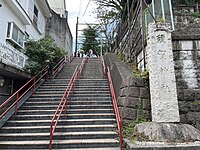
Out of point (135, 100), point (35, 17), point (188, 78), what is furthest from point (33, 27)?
point (188, 78)

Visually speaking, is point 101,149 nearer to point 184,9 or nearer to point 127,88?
point 127,88

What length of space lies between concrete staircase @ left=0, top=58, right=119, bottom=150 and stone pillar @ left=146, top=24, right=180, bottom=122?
142 centimetres

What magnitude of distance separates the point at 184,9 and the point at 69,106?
6.30 meters

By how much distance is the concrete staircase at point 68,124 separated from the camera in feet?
13.8

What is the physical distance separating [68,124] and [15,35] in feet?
21.9

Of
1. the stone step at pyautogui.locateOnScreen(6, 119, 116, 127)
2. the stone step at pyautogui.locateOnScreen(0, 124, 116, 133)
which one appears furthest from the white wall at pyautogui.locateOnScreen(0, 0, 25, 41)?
the stone step at pyautogui.locateOnScreen(0, 124, 116, 133)

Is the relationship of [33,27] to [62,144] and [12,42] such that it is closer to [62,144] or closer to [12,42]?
[12,42]

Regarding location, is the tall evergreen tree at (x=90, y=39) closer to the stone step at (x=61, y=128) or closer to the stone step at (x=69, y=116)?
the stone step at (x=69, y=116)

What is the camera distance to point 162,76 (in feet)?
14.3

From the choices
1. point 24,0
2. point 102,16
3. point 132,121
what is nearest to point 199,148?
point 132,121

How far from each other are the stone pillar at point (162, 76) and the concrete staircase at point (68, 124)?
55.9 inches

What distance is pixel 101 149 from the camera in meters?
4.05

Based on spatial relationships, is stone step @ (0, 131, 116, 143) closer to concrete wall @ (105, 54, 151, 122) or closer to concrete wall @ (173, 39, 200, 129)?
concrete wall @ (105, 54, 151, 122)

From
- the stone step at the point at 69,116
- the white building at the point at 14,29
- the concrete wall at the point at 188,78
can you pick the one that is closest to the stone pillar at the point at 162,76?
the concrete wall at the point at 188,78
